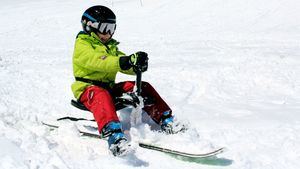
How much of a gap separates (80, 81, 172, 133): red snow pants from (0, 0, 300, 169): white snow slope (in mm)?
274

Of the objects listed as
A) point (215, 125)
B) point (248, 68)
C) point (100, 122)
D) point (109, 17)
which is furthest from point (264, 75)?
point (100, 122)

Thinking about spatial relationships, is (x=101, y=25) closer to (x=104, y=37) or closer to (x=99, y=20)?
(x=99, y=20)

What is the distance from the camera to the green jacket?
15.6 feet

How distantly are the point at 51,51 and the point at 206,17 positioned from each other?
6312 mm

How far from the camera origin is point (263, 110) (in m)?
5.94

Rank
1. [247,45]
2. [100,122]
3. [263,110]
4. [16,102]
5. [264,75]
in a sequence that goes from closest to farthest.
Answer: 1. [100,122]
2. [263,110]
3. [16,102]
4. [264,75]
5. [247,45]

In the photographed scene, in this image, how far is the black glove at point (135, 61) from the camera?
4.52 meters

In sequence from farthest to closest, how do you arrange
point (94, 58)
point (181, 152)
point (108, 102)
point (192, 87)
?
point (192, 87) < point (94, 58) < point (108, 102) < point (181, 152)

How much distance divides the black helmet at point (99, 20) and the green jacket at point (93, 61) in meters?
0.10

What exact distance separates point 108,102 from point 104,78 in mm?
687

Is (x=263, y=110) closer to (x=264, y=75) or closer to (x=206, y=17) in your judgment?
(x=264, y=75)

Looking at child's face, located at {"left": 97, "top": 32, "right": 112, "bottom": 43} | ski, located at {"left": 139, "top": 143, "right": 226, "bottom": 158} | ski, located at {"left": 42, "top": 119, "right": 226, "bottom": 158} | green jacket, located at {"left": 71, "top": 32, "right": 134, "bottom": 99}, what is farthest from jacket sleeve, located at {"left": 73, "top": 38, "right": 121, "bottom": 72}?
ski, located at {"left": 139, "top": 143, "right": 226, "bottom": 158}

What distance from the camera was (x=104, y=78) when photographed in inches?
209

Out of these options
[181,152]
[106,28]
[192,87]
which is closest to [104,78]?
[106,28]
